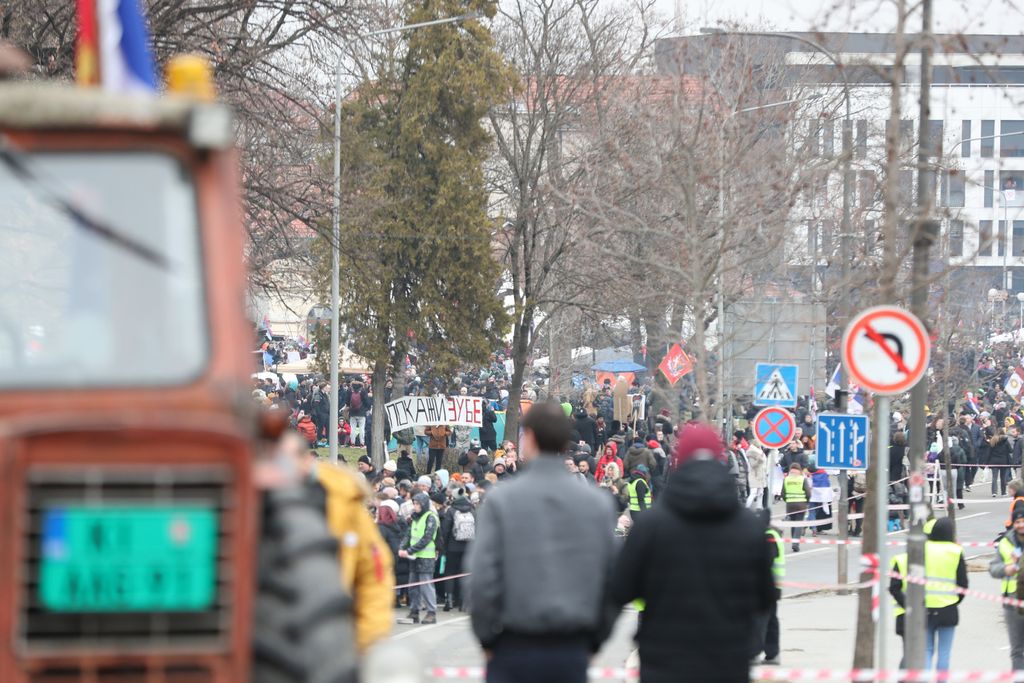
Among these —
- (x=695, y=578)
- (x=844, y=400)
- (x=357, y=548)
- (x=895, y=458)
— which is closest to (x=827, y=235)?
(x=895, y=458)

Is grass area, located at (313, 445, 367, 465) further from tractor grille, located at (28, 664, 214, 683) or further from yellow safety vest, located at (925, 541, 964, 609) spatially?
tractor grille, located at (28, 664, 214, 683)

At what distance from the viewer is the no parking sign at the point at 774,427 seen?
27.1 metres

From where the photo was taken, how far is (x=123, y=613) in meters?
4.62

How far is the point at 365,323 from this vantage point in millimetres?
42719

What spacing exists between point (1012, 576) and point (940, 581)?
4.30 feet

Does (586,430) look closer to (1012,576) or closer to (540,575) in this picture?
(1012,576)

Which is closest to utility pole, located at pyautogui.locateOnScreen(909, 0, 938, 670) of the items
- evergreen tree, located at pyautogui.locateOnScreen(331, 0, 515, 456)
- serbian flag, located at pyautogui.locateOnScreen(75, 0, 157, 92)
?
serbian flag, located at pyautogui.locateOnScreen(75, 0, 157, 92)

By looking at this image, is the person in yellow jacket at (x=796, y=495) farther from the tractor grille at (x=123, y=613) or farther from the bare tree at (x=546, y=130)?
the tractor grille at (x=123, y=613)

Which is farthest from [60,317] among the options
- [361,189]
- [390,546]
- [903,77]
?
[361,189]

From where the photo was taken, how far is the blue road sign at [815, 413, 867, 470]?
73.1ft

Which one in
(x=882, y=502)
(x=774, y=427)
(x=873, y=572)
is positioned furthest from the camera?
(x=774, y=427)

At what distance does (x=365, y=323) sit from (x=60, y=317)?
37239 mm

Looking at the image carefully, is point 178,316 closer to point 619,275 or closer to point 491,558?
point 491,558

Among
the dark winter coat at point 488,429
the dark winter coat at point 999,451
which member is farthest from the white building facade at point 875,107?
the dark winter coat at point 488,429
